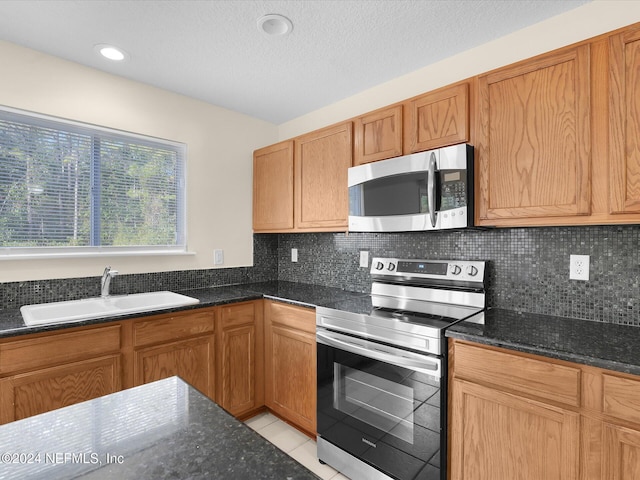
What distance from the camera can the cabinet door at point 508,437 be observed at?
1.29 meters

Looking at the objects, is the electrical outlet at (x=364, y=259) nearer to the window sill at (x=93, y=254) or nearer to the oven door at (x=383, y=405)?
the oven door at (x=383, y=405)

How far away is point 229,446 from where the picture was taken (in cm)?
65

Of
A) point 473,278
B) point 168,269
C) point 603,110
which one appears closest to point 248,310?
point 168,269

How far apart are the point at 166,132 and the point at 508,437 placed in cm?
287

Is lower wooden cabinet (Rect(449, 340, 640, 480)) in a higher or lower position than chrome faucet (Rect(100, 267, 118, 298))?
lower

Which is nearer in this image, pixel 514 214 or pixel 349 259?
pixel 514 214

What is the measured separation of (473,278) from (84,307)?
2417 mm

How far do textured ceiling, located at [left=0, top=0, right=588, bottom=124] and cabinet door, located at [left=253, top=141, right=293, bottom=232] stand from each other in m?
0.57

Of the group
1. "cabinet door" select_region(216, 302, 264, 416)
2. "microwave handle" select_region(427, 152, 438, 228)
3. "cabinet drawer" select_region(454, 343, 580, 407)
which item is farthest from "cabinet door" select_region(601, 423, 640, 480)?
"cabinet door" select_region(216, 302, 264, 416)

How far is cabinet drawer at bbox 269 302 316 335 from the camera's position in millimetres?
2238

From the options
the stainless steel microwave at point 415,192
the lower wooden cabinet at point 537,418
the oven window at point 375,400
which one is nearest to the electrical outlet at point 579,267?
the stainless steel microwave at point 415,192

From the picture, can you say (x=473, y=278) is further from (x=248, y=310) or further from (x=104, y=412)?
(x=104, y=412)

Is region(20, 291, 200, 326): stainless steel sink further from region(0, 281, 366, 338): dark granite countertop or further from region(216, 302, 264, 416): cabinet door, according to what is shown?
region(216, 302, 264, 416): cabinet door

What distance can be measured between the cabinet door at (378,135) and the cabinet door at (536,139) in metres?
0.48
